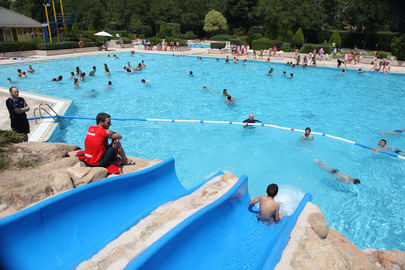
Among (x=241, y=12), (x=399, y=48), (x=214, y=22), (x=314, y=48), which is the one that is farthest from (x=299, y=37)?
(x=241, y=12)

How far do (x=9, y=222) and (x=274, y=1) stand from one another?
132 ft

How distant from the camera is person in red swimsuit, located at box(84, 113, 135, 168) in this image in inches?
215

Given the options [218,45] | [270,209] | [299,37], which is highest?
[299,37]

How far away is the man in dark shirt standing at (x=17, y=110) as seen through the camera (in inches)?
264

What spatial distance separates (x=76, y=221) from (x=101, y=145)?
1.61 m

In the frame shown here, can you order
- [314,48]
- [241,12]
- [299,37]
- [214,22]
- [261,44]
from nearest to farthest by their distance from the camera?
[314,48] < [261,44] < [299,37] < [214,22] < [241,12]

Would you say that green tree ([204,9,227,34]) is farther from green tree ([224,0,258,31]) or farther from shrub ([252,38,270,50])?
shrub ([252,38,270,50])

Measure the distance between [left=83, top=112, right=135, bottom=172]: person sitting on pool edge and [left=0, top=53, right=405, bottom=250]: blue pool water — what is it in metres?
2.92

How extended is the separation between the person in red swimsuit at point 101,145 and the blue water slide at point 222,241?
8.05 feet

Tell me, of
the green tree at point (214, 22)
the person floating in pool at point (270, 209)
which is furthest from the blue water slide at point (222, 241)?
the green tree at point (214, 22)

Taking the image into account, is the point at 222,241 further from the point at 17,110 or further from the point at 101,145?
the point at 17,110

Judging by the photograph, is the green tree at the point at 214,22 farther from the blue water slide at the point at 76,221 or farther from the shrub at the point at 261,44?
the blue water slide at the point at 76,221

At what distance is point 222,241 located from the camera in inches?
192

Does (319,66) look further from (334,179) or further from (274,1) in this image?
(334,179)
